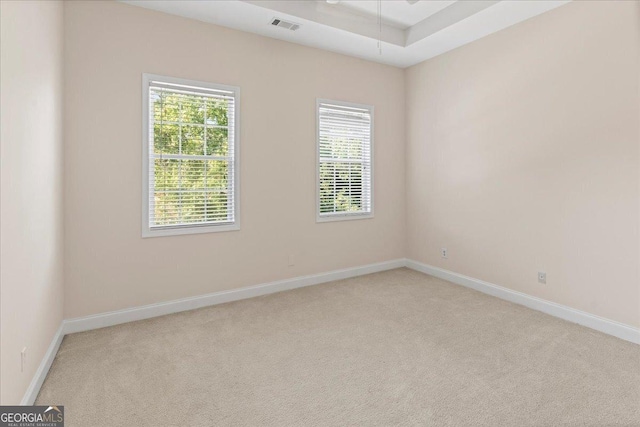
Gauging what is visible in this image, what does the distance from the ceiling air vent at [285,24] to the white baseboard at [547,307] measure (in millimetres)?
3548

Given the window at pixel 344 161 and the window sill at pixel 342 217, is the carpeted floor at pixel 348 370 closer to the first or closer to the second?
the window sill at pixel 342 217

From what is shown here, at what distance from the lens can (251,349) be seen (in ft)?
8.84

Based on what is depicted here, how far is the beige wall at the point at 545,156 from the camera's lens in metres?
2.89

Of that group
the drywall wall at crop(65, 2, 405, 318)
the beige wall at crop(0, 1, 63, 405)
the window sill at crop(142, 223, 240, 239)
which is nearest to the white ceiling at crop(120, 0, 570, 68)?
the drywall wall at crop(65, 2, 405, 318)

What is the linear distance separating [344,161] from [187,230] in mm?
2241

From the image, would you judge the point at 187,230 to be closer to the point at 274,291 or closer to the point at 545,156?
the point at 274,291

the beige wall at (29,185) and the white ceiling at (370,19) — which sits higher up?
the white ceiling at (370,19)

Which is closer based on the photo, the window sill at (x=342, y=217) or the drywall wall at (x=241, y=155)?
the drywall wall at (x=241, y=155)

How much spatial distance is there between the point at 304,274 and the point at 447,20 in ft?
11.1

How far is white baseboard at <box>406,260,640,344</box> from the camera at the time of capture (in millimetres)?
2886

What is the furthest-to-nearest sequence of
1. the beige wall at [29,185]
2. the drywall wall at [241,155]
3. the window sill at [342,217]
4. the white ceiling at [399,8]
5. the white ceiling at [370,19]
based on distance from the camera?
1. the window sill at [342,217]
2. the white ceiling at [399,8]
3. the white ceiling at [370,19]
4. the drywall wall at [241,155]
5. the beige wall at [29,185]

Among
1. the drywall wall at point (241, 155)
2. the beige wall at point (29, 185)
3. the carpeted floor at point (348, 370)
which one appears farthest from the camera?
the drywall wall at point (241, 155)

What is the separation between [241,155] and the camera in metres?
3.80

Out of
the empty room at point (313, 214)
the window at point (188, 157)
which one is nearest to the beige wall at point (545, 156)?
the empty room at point (313, 214)
